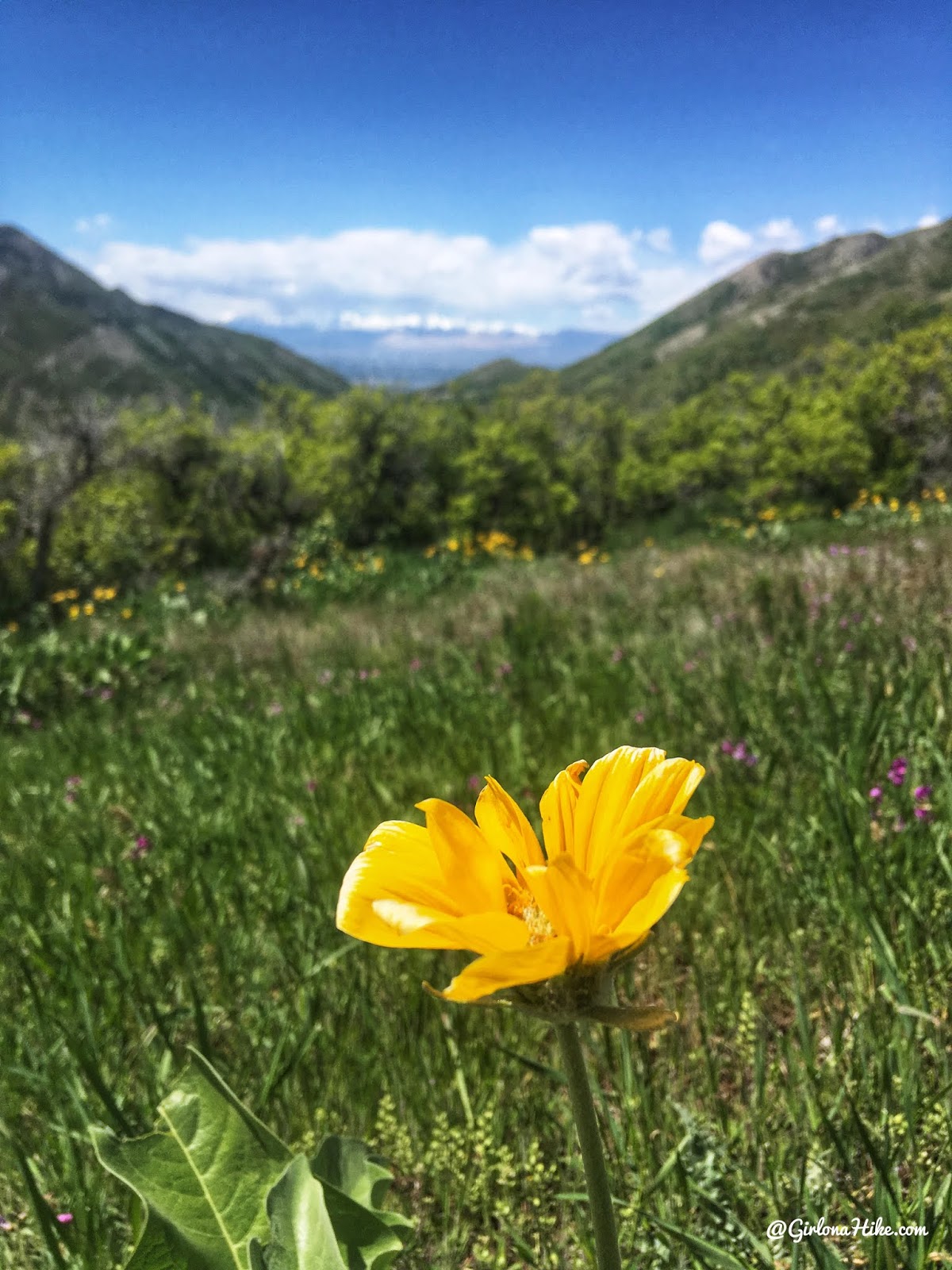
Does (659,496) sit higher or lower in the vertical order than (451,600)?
higher

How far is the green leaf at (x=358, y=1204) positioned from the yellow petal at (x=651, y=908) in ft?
1.33

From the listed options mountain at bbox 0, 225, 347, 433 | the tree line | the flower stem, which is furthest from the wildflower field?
mountain at bbox 0, 225, 347, 433

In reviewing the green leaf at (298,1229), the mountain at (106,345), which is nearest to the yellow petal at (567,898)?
the green leaf at (298,1229)

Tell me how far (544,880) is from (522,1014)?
1.10ft

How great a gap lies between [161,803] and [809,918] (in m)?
2.02

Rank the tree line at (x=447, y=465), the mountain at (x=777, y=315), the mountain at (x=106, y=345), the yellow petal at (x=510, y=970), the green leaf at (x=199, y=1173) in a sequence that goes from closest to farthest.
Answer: the yellow petal at (x=510, y=970)
the green leaf at (x=199, y=1173)
the tree line at (x=447, y=465)
the mountain at (x=777, y=315)
the mountain at (x=106, y=345)

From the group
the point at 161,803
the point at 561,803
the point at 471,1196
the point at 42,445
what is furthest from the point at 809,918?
the point at 42,445

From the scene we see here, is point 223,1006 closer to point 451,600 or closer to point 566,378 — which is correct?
point 451,600

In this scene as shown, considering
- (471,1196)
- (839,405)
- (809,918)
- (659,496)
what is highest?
(839,405)

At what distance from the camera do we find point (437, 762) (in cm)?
252

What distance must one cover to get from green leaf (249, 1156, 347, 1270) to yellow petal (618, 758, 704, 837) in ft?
1.35

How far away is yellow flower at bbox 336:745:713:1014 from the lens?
0.44 meters

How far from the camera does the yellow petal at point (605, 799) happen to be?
21.2 inches

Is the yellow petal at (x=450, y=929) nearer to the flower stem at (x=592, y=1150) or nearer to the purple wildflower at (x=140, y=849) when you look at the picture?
the flower stem at (x=592, y=1150)
